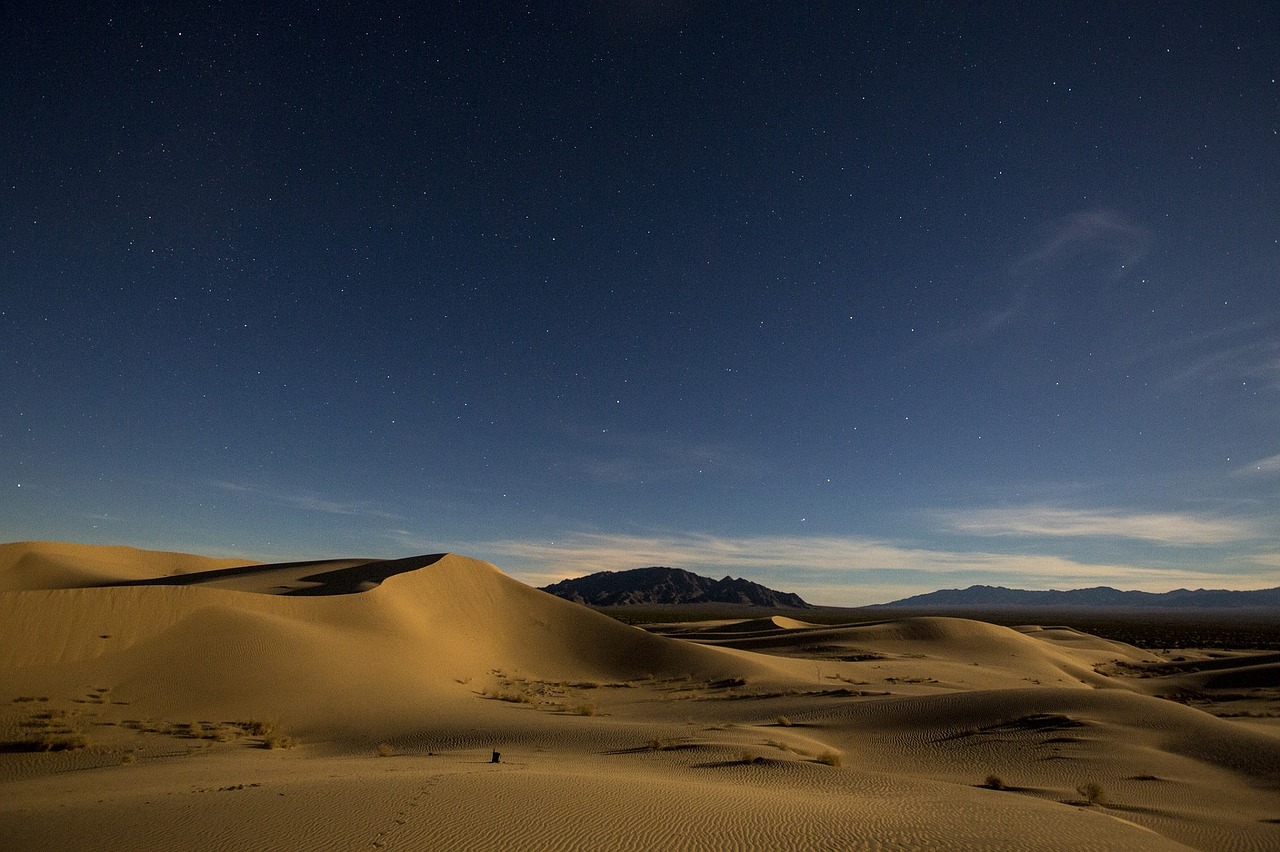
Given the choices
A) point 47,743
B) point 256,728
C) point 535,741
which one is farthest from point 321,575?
point 535,741

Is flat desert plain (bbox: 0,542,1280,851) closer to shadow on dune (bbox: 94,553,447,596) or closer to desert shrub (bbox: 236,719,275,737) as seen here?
desert shrub (bbox: 236,719,275,737)

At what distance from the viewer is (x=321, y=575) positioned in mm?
45000

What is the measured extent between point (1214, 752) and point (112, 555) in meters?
72.0

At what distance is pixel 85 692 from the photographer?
1914 cm

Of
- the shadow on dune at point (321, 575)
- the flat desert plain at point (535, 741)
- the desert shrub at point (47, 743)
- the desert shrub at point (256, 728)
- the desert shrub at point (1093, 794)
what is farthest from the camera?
the shadow on dune at point (321, 575)

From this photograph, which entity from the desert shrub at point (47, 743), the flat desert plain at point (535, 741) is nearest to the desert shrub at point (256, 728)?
the flat desert plain at point (535, 741)

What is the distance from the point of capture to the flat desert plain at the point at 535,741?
8453mm

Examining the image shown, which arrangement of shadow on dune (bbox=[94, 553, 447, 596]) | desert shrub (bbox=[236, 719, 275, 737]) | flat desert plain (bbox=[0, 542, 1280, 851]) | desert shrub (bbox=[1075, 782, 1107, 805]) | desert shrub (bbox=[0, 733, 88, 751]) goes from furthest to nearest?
shadow on dune (bbox=[94, 553, 447, 596])
desert shrub (bbox=[236, 719, 275, 737])
desert shrub (bbox=[0, 733, 88, 751])
desert shrub (bbox=[1075, 782, 1107, 805])
flat desert plain (bbox=[0, 542, 1280, 851])

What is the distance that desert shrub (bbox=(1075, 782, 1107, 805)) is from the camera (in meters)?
12.2

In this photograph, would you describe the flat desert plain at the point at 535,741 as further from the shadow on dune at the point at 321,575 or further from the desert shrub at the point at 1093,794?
the shadow on dune at the point at 321,575

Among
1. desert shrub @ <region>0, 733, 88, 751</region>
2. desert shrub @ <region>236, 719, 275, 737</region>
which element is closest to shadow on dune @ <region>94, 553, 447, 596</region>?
desert shrub @ <region>236, 719, 275, 737</region>

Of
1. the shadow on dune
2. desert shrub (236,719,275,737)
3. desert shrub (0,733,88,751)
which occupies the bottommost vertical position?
desert shrub (236,719,275,737)

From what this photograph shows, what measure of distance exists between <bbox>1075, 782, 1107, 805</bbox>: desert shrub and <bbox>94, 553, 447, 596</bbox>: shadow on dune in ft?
105

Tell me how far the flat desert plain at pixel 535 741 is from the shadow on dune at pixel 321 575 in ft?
3.64
